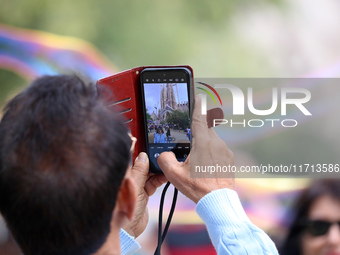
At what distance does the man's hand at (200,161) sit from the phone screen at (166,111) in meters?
0.04

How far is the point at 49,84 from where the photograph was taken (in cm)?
46

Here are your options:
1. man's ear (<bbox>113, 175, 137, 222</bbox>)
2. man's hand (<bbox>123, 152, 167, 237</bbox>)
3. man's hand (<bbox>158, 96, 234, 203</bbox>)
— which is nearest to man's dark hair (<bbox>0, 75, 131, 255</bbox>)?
man's ear (<bbox>113, 175, 137, 222</bbox>)

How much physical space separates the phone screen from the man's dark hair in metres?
0.36

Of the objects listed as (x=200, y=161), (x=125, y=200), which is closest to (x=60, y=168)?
(x=125, y=200)

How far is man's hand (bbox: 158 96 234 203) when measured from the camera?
676 mm

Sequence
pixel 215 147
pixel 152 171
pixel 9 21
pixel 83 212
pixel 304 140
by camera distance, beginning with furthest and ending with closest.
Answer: pixel 9 21 < pixel 304 140 < pixel 152 171 < pixel 215 147 < pixel 83 212

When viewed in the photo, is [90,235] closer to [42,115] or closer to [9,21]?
[42,115]

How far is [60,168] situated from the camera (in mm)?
410

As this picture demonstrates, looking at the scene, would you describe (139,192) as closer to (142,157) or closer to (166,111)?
(142,157)

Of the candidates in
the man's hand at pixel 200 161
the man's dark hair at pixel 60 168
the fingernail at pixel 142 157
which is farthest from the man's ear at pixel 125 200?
the fingernail at pixel 142 157

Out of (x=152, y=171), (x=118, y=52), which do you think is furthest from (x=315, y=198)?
(x=118, y=52)

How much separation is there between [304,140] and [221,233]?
63.3 inches

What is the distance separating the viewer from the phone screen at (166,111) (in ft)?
2.62

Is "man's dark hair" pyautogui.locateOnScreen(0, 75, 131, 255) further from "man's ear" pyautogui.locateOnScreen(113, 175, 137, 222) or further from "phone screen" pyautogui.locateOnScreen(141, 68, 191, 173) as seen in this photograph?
"phone screen" pyautogui.locateOnScreen(141, 68, 191, 173)
